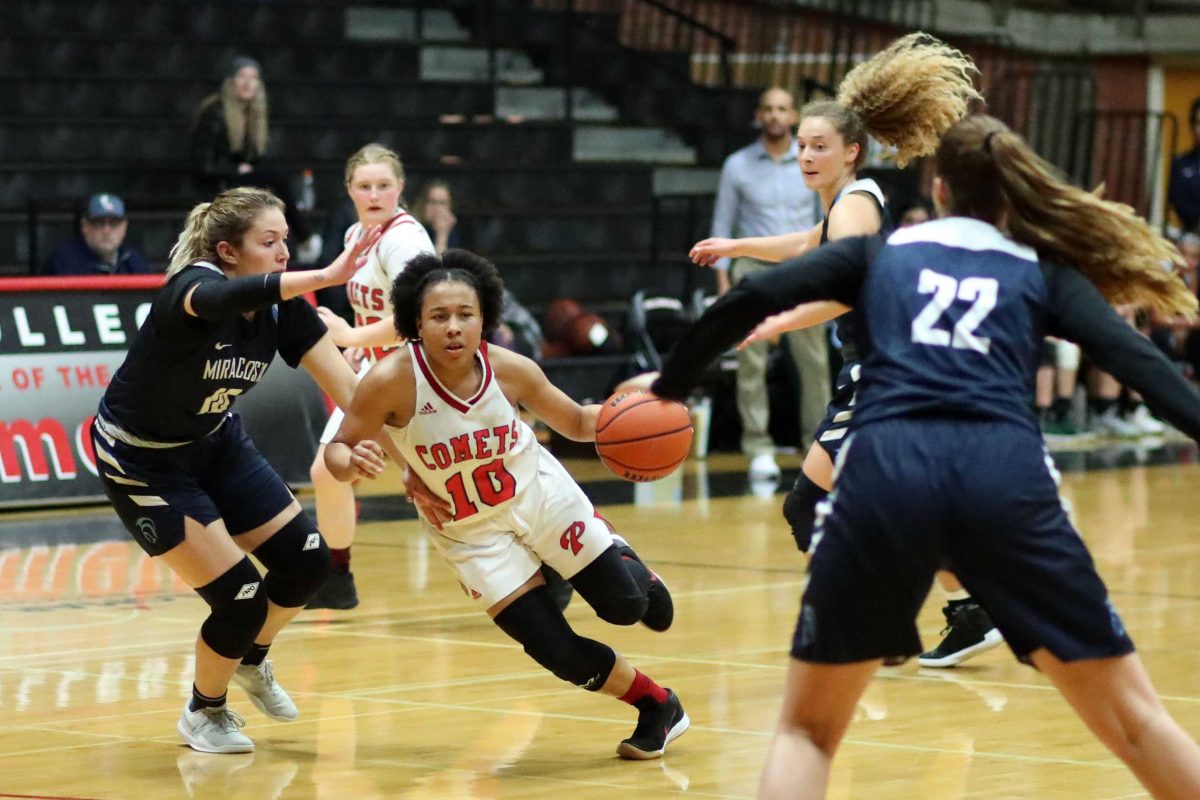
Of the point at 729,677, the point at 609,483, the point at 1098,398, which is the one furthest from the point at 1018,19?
the point at 729,677

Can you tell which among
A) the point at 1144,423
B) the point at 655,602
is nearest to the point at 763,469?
the point at 1144,423

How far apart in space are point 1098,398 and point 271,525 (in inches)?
418

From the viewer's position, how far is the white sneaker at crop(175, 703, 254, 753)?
5.09 meters

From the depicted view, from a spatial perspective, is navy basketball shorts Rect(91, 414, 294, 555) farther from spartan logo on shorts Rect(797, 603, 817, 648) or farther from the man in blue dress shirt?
the man in blue dress shirt

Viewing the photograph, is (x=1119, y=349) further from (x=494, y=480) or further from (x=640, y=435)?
(x=494, y=480)

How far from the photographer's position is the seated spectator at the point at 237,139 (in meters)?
12.3

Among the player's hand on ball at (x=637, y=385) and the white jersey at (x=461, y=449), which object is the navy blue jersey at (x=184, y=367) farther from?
the player's hand on ball at (x=637, y=385)

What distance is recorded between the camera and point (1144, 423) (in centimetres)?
1502

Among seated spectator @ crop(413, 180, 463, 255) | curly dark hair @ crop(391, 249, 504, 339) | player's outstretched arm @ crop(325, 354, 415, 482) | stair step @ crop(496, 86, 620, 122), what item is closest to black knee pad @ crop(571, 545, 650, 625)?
player's outstretched arm @ crop(325, 354, 415, 482)

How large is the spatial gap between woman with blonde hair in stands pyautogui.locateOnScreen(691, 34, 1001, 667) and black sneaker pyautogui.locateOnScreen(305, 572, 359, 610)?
2.04 metres

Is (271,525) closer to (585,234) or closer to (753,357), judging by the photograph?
(753,357)

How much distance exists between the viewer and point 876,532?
134 inches

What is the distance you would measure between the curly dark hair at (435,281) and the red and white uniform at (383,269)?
1601 millimetres

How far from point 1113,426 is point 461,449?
10.6m
